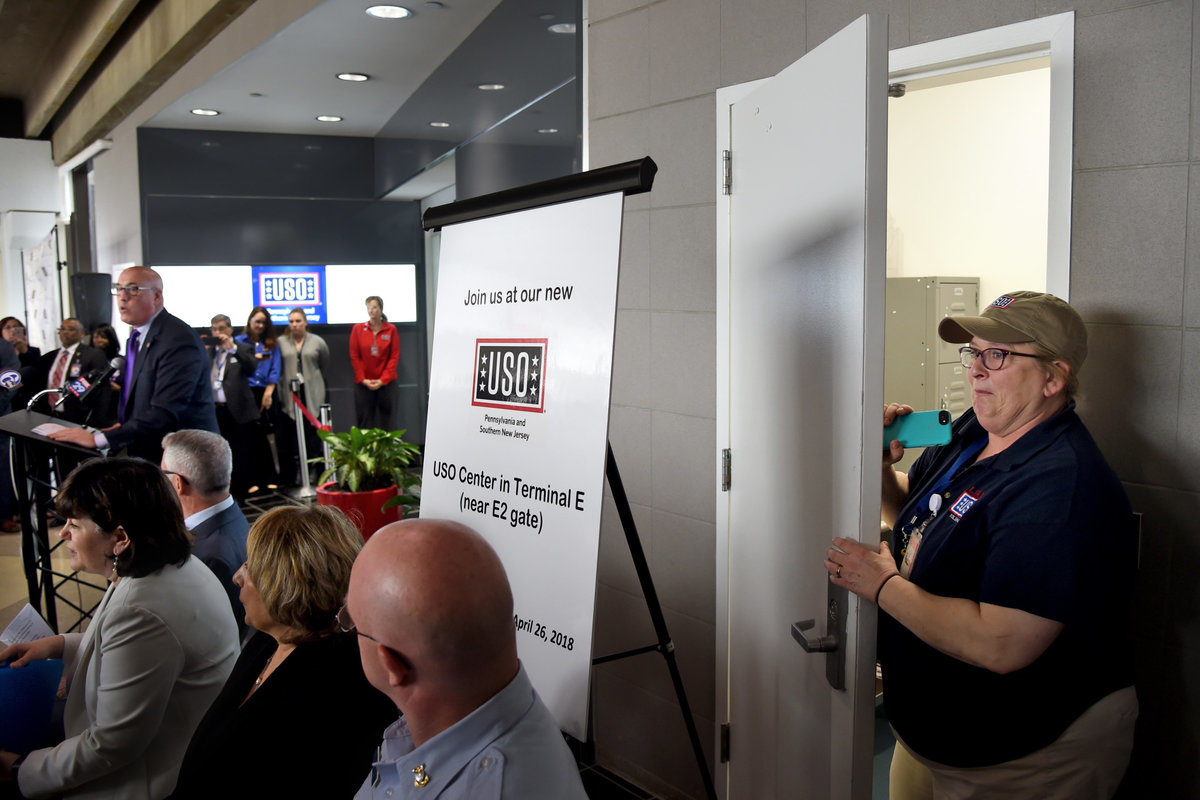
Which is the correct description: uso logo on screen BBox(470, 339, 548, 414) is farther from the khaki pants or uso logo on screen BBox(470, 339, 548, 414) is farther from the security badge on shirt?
the khaki pants

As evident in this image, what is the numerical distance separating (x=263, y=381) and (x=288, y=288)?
1531 mm

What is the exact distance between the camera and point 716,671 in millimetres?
2418

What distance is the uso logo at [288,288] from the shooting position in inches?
324

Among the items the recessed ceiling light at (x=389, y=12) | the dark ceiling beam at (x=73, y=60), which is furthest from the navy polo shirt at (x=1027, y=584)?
the dark ceiling beam at (x=73, y=60)

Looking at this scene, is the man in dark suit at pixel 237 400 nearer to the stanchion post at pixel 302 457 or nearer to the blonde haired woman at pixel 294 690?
the stanchion post at pixel 302 457

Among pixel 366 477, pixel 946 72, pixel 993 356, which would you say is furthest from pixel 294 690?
pixel 366 477

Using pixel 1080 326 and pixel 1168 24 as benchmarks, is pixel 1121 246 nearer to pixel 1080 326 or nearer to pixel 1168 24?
pixel 1080 326

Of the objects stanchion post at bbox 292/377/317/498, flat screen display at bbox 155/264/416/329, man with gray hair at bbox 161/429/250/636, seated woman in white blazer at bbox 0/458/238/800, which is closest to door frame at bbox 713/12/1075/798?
seated woman in white blazer at bbox 0/458/238/800

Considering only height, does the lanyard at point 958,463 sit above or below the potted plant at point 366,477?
above

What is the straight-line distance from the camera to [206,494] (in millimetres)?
2477

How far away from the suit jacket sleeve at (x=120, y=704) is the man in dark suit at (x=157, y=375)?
6.24 ft

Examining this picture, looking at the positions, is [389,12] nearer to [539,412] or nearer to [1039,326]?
[539,412]

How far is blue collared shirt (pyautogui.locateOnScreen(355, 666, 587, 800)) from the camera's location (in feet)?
3.32

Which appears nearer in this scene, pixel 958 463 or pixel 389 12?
pixel 958 463
